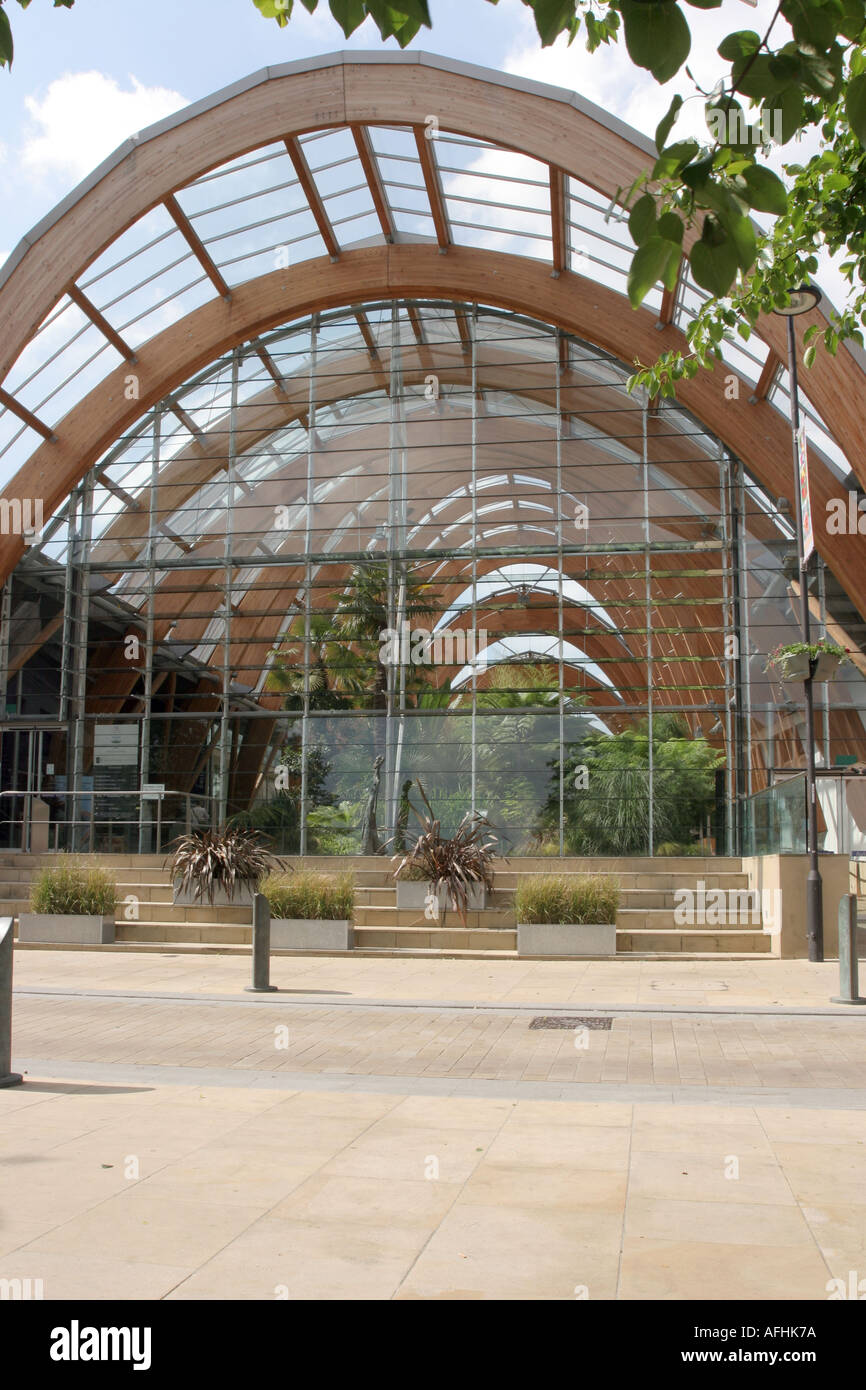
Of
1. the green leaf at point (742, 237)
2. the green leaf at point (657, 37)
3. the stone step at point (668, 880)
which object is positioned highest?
the green leaf at point (657, 37)

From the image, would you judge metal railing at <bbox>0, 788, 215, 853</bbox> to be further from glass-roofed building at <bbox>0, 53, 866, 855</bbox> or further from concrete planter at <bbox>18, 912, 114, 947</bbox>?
concrete planter at <bbox>18, 912, 114, 947</bbox>

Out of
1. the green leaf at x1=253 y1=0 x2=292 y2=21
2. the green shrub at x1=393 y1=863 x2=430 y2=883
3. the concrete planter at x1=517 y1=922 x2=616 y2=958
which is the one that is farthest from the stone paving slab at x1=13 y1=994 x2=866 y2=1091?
the green shrub at x1=393 y1=863 x2=430 y2=883

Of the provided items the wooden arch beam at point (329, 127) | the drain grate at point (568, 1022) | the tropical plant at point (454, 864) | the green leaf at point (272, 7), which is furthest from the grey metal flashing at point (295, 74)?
the green leaf at point (272, 7)

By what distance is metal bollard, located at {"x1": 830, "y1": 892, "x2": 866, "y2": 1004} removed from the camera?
11133 mm

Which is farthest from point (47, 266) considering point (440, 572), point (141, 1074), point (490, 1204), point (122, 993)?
point (490, 1204)

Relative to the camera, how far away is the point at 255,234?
77.6ft

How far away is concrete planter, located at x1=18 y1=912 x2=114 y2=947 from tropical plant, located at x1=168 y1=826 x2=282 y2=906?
1.43m

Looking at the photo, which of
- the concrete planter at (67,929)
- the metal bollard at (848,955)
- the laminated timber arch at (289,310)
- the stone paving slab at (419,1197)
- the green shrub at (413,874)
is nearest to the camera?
the stone paving slab at (419,1197)

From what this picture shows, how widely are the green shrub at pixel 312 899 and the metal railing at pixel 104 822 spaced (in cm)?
566

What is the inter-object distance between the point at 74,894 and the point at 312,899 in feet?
10.8

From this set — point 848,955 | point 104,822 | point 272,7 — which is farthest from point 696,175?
point 104,822

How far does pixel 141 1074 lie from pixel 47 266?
718 inches

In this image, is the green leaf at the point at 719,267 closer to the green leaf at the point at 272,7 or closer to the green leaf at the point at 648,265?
the green leaf at the point at 648,265

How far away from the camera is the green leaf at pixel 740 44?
112 inches
